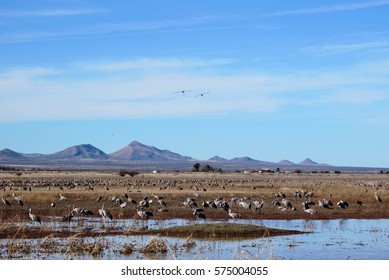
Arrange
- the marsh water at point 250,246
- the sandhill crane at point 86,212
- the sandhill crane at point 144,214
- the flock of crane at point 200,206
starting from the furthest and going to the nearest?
1. the sandhill crane at point 86,212
2. the flock of crane at point 200,206
3. the sandhill crane at point 144,214
4. the marsh water at point 250,246

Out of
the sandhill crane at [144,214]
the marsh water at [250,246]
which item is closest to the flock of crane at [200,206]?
the sandhill crane at [144,214]

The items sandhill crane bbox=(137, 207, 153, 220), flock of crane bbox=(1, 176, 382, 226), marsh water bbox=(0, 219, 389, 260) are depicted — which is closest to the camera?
marsh water bbox=(0, 219, 389, 260)

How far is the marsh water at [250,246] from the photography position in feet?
75.9

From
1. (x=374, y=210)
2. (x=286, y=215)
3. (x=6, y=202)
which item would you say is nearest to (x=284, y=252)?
(x=286, y=215)

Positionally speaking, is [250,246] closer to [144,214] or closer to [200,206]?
[144,214]

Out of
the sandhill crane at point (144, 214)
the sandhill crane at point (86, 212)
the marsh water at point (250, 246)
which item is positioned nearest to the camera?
the marsh water at point (250, 246)

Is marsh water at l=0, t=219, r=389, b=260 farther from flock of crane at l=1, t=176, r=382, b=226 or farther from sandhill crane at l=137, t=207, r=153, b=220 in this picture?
flock of crane at l=1, t=176, r=382, b=226

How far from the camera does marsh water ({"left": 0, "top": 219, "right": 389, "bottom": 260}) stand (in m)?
23.1

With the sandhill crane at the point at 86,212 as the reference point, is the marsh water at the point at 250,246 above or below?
below

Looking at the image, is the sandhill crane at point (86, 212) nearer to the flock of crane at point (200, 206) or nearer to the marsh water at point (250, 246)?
the flock of crane at point (200, 206)

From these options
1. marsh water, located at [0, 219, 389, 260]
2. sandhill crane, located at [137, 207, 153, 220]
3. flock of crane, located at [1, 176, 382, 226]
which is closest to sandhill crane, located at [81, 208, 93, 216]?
flock of crane, located at [1, 176, 382, 226]

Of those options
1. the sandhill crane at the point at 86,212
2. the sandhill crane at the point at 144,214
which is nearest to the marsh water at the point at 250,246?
the sandhill crane at the point at 144,214

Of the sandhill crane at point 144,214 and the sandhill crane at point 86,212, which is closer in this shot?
the sandhill crane at point 144,214
